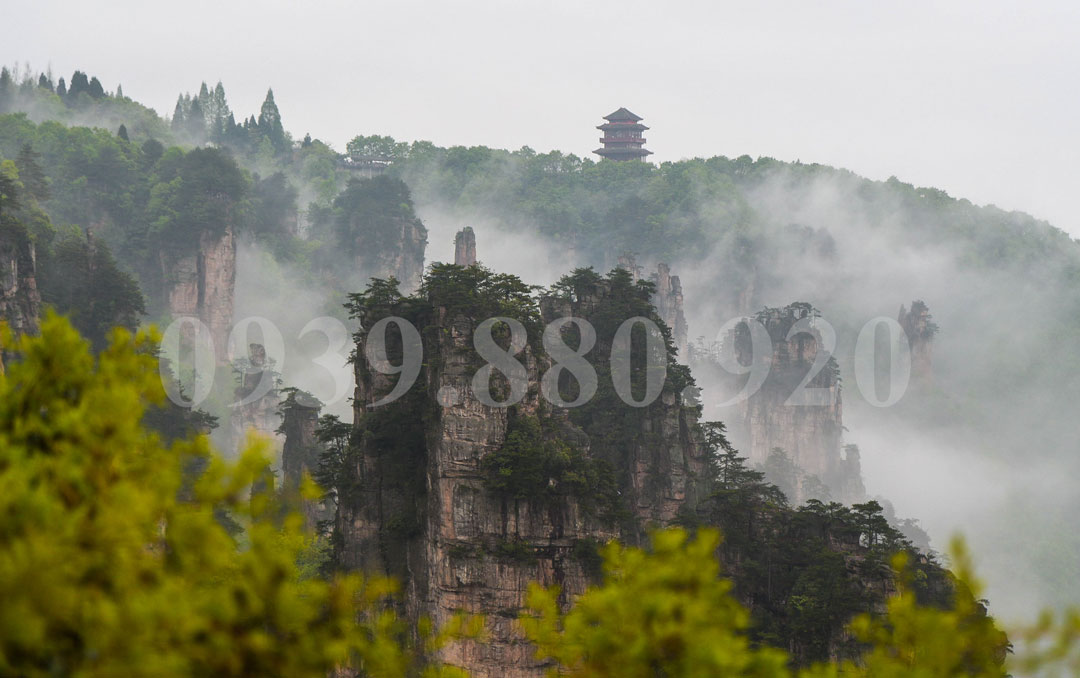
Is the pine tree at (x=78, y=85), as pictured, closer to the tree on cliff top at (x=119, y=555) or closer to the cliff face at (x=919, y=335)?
the cliff face at (x=919, y=335)

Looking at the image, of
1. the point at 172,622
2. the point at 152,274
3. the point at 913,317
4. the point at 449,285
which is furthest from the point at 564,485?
the point at 913,317

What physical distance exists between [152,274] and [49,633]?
287 feet

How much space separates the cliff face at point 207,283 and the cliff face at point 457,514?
51045mm

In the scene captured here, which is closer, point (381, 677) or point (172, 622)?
point (172, 622)

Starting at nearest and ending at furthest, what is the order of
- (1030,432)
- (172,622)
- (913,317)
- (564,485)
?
(172,622), (564,485), (913,317), (1030,432)

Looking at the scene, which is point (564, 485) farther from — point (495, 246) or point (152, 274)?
point (495, 246)

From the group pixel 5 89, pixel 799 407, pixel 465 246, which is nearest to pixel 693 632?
pixel 799 407

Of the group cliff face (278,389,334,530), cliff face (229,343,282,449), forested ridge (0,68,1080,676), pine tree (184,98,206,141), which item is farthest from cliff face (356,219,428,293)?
cliff face (278,389,334,530)

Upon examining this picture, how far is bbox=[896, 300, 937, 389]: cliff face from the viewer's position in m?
114

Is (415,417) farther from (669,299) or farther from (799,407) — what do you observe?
(669,299)

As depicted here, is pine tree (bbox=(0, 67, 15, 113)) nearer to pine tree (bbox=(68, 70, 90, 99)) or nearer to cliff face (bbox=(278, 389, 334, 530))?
pine tree (bbox=(68, 70, 90, 99))

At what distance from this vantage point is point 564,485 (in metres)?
39.8

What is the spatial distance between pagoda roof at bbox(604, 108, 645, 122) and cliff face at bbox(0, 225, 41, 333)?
124 metres

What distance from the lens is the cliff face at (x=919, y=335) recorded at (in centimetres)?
11400
